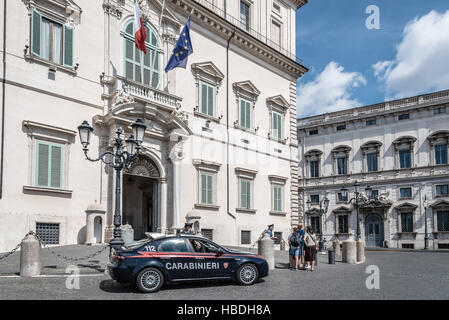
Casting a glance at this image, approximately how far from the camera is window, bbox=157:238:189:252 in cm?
1177

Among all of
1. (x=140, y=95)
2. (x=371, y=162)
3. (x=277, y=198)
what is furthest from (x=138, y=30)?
(x=371, y=162)

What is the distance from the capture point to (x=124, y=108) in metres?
19.7

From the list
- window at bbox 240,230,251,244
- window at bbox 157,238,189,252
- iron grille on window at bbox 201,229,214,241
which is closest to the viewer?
window at bbox 157,238,189,252

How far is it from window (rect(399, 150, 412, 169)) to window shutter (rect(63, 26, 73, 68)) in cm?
3942

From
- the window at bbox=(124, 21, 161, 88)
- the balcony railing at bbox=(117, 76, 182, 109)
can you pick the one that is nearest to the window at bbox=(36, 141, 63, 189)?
the balcony railing at bbox=(117, 76, 182, 109)

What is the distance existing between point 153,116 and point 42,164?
5.74 metres

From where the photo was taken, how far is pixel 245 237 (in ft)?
88.0

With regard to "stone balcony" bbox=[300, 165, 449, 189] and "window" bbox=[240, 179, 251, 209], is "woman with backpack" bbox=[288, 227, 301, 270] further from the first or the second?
"stone balcony" bbox=[300, 165, 449, 189]

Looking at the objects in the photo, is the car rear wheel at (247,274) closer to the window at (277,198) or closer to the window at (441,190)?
the window at (277,198)

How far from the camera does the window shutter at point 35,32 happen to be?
17.8 meters

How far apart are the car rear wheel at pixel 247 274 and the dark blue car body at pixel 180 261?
0.33ft

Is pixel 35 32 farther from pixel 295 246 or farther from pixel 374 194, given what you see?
pixel 374 194

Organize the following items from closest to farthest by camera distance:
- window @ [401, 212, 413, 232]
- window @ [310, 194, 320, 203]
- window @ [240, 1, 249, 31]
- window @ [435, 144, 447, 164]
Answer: window @ [240, 1, 249, 31], window @ [435, 144, 447, 164], window @ [401, 212, 413, 232], window @ [310, 194, 320, 203]
